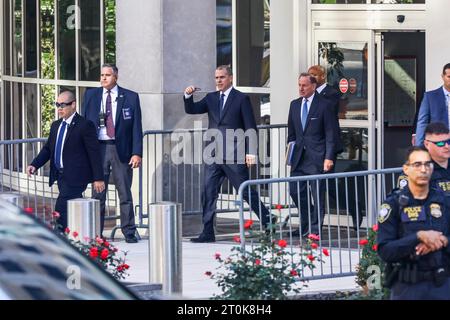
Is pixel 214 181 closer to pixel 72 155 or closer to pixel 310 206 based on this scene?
pixel 72 155

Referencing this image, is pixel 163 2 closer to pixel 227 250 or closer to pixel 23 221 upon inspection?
pixel 227 250

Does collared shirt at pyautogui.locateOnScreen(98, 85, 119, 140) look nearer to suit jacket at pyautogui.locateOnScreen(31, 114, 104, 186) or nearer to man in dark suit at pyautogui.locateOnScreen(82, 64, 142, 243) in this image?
man in dark suit at pyautogui.locateOnScreen(82, 64, 142, 243)

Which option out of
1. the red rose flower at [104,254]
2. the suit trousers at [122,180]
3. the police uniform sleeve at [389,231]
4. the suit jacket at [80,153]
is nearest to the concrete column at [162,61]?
the suit trousers at [122,180]

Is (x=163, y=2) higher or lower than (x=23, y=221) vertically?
higher

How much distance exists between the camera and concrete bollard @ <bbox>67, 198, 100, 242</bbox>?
10547mm

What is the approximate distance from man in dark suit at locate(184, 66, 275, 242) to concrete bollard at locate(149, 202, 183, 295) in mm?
4669

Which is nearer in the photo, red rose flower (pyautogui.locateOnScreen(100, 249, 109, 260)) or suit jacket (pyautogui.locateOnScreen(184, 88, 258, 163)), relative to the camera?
red rose flower (pyautogui.locateOnScreen(100, 249, 109, 260))

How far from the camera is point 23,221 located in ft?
19.7

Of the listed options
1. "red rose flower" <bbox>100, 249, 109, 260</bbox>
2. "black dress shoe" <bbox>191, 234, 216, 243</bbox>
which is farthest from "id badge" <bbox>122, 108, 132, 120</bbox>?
"red rose flower" <bbox>100, 249, 109, 260</bbox>

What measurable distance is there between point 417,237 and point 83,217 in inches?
135

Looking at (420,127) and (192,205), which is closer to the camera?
(420,127)

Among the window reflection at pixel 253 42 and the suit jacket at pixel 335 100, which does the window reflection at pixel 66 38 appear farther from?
the suit jacket at pixel 335 100
